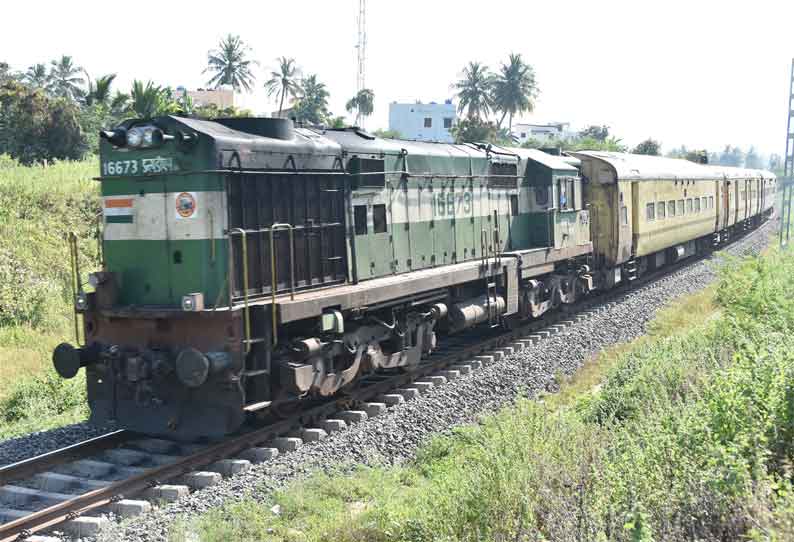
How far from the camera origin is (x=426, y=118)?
99.7m

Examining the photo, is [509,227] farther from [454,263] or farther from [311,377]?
[311,377]

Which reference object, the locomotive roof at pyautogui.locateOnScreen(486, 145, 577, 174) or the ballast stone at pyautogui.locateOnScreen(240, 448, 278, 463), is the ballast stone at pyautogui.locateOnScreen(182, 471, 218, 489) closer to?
the ballast stone at pyautogui.locateOnScreen(240, 448, 278, 463)

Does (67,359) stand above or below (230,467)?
above

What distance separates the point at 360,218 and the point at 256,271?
2106 millimetres

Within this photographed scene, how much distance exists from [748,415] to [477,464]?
217 centimetres

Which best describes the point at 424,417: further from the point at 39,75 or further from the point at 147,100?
the point at 39,75

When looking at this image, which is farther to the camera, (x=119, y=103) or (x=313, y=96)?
(x=313, y=96)

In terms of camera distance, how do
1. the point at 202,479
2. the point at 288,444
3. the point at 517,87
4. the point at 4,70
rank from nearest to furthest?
the point at 202,479
the point at 288,444
the point at 4,70
the point at 517,87

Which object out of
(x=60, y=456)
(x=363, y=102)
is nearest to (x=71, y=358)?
(x=60, y=456)

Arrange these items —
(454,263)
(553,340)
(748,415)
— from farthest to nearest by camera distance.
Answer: (553,340) < (454,263) < (748,415)

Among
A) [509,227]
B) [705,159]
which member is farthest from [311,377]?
[705,159]

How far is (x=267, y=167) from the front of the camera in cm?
843

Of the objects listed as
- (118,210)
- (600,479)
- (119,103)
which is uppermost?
(119,103)

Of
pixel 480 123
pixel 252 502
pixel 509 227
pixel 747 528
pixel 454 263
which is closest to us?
pixel 747 528
